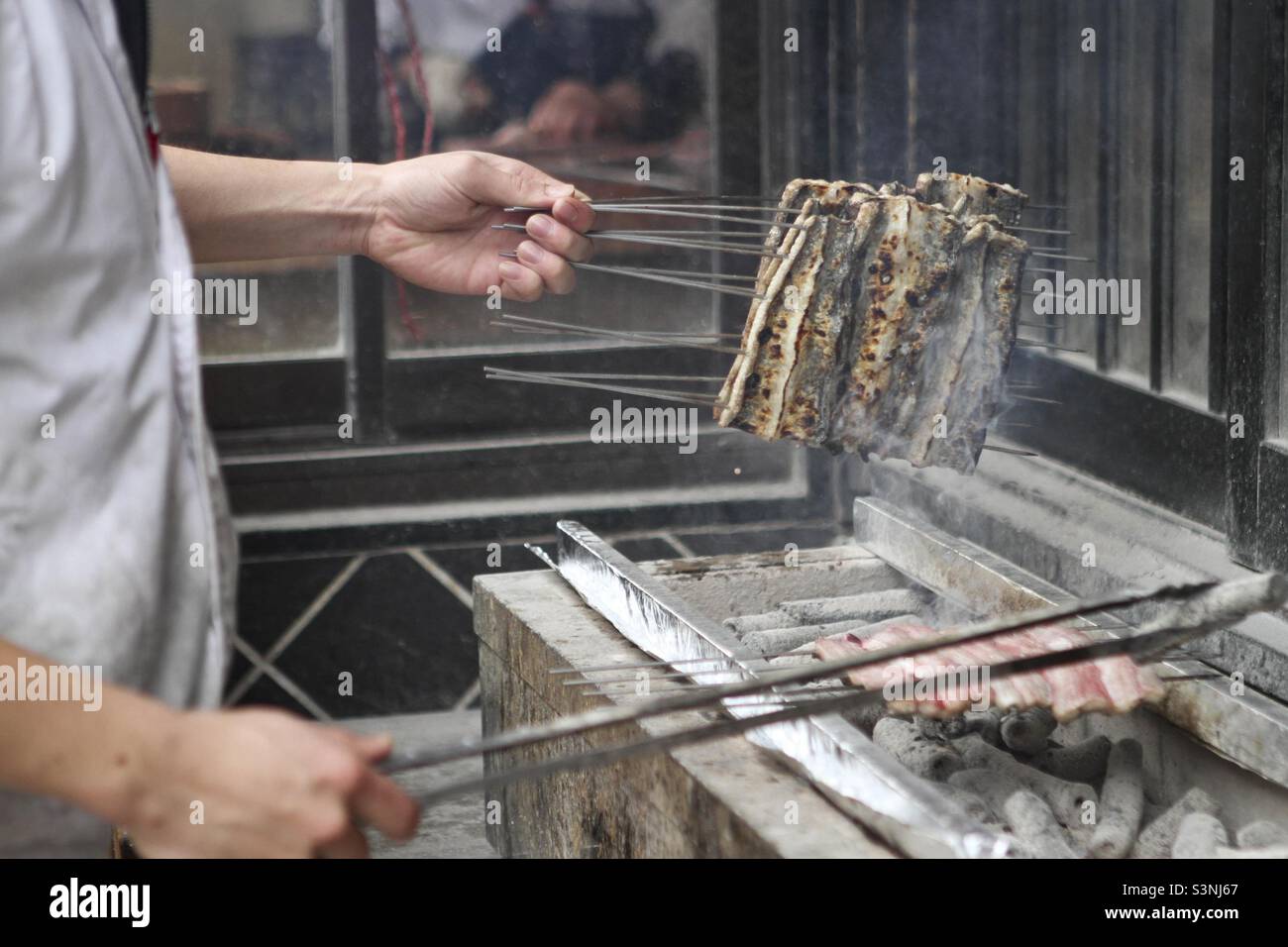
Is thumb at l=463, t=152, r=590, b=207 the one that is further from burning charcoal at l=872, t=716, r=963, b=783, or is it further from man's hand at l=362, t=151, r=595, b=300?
burning charcoal at l=872, t=716, r=963, b=783

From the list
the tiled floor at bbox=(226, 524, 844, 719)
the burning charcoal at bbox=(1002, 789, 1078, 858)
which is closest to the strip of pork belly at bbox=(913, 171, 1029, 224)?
the burning charcoal at bbox=(1002, 789, 1078, 858)

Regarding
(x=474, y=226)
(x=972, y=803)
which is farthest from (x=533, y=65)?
(x=972, y=803)

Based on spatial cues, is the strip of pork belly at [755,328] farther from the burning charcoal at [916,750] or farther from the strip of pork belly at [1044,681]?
the burning charcoal at [916,750]

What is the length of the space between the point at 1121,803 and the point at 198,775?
67.9 inches

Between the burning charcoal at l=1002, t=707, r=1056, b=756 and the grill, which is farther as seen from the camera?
the burning charcoal at l=1002, t=707, r=1056, b=756

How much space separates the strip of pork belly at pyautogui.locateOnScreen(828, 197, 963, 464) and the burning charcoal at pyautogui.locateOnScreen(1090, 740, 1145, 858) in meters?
0.72

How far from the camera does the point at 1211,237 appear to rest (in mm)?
3107

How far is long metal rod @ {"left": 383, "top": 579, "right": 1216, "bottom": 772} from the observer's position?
5.73 feet

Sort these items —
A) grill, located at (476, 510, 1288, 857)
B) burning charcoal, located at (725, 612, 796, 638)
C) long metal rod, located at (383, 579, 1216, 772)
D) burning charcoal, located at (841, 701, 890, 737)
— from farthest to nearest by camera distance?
burning charcoal, located at (725, 612, 796, 638)
burning charcoal, located at (841, 701, 890, 737)
grill, located at (476, 510, 1288, 857)
long metal rod, located at (383, 579, 1216, 772)

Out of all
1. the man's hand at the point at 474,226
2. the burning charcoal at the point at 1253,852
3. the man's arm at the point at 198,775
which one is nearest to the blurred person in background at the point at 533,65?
the man's hand at the point at 474,226

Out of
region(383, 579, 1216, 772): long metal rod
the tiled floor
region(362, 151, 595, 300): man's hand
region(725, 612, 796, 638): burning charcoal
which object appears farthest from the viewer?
the tiled floor
